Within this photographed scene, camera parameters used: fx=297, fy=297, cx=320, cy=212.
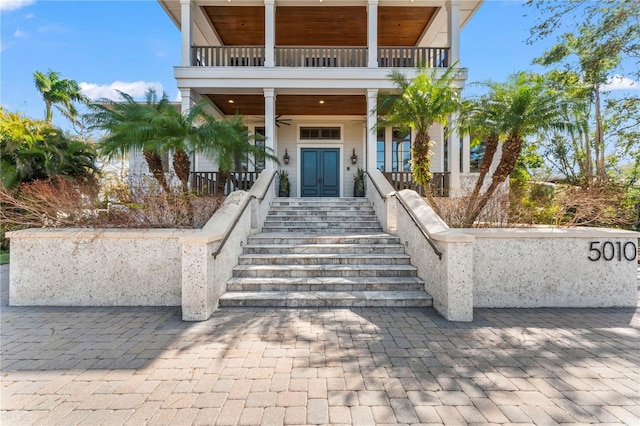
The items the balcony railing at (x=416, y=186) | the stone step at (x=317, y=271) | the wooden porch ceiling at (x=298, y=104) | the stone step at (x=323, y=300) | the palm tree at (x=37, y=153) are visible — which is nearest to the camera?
the stone step at (x=323, y=300)

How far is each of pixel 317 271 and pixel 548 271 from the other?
3728 mm

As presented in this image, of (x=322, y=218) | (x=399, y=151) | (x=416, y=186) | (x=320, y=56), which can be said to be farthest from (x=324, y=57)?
(x=322, y=218)

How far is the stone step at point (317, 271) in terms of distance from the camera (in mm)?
5180

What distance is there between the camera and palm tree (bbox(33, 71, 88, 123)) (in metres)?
18.0

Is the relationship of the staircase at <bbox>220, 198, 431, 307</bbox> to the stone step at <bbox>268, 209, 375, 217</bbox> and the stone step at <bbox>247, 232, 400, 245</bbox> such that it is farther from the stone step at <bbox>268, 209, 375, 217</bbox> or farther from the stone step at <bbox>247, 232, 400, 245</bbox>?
the stone step at <bbox>268, 209, 375, 217</bbox>

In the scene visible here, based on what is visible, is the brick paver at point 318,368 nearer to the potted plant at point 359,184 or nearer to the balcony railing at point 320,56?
the potted plant at point 359,184

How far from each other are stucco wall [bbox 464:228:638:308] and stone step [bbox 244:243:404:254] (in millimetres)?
1608

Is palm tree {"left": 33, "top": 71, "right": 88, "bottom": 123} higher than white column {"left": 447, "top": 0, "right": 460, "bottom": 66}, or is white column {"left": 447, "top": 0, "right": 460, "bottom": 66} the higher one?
palm tree {"left": 33, "top": 71, "right": 88, "bottom": 123}

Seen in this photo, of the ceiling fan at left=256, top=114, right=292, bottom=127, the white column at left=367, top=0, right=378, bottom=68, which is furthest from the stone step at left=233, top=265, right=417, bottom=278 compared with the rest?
the ceiling fan at left=256, top=114, right=292, bottom=127

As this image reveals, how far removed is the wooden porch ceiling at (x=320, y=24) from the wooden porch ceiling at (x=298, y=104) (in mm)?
2562

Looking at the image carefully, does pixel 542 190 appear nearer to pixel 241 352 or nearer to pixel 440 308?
pixel 440 308

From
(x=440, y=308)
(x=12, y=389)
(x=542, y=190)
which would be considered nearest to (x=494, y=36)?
(x=542, y=190)

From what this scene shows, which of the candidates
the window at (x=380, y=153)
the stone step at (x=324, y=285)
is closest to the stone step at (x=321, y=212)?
the stone step at (x=324, y=285)

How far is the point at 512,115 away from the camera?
5.98m
